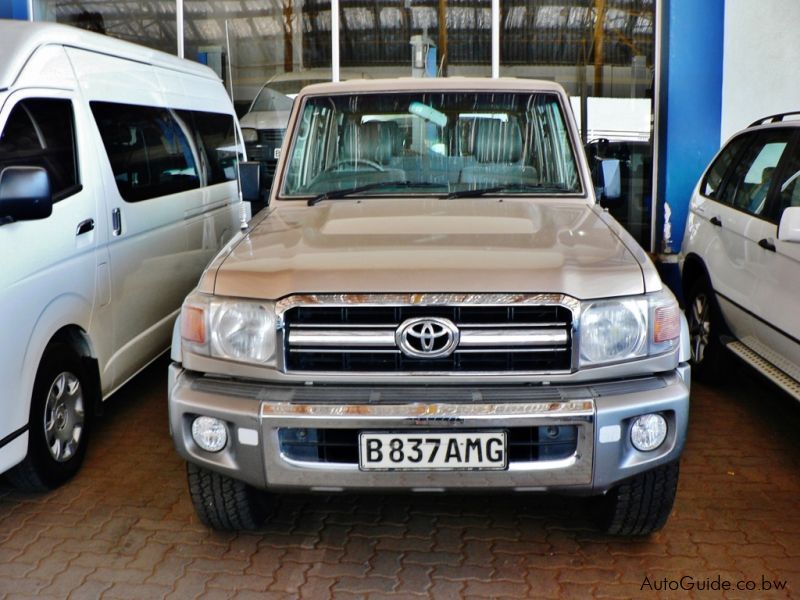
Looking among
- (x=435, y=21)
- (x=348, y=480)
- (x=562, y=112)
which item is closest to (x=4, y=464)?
(x=348, y=480)

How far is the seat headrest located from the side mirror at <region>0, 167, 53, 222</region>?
2007mm

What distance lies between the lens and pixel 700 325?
609 cm

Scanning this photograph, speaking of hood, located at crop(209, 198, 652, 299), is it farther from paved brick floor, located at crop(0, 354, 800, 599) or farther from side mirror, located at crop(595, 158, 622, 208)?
paved brick floor, located at crop(0, 354, 800, 599)

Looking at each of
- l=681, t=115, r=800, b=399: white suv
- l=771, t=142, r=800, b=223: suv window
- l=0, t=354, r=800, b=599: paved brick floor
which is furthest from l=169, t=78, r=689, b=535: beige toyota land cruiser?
l=771, t=142, r=800, b=223: suv window

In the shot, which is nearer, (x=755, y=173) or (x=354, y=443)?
(x=354, y=443)

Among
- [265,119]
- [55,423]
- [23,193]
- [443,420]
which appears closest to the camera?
[443,420]

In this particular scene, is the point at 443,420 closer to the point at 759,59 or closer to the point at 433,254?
the point at 433,254

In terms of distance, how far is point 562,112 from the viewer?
186 inches

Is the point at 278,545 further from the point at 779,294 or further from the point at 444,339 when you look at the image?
the point at 779,294

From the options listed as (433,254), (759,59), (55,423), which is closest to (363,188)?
(433,254)

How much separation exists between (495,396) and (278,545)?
125 cm

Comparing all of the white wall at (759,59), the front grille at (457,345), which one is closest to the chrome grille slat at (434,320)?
the front grille at (457,345)

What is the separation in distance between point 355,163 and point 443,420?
6.02 feet

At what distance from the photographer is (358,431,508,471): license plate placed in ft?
10.7
